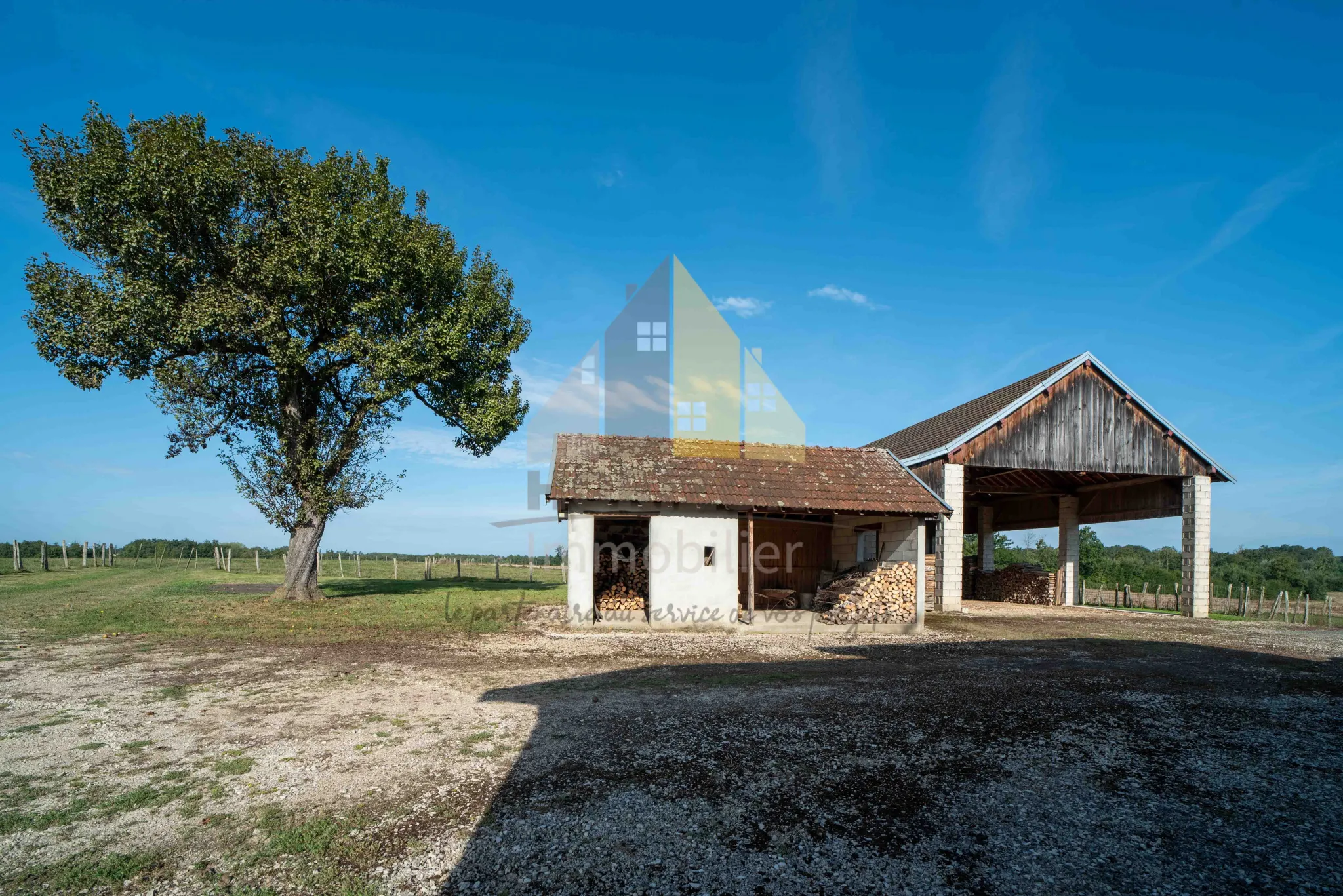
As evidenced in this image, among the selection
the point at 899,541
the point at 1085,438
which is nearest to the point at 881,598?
the point at 899,541

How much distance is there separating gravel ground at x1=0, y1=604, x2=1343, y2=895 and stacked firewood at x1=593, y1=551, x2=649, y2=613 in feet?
22.3

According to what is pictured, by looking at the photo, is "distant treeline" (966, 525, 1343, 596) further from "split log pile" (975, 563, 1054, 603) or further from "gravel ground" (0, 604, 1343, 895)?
"gravel ground" (0, 604, 1343, 895)

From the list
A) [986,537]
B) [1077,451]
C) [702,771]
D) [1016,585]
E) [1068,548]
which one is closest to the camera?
[702,771]

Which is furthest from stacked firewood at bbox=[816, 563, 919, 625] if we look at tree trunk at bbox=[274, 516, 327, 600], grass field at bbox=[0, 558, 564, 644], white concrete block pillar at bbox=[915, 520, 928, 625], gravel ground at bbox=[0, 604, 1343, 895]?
tree trunk at bbox=[274, 516, 327, 600]

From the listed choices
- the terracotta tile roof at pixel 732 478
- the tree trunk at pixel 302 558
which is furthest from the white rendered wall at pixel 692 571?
the tree trunk at pixel 302 558

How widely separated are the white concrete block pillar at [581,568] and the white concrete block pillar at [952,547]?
32.5 ft

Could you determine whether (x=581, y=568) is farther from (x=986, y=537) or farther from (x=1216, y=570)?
(x=1216, y=570)

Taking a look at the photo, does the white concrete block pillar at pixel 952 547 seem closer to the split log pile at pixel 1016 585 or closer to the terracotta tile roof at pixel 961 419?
the terracotta tile roof at pixel 961 419

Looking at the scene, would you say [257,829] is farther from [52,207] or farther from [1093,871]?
[52,207]

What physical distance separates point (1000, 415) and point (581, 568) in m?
12.3

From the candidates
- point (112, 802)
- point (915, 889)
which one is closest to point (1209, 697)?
point (915, 889)

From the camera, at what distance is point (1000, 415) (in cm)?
1875

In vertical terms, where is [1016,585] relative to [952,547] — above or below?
below

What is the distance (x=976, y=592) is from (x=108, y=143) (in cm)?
3046
